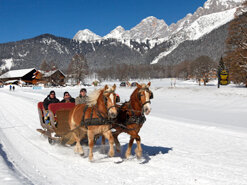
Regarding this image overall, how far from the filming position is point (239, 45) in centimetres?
2652

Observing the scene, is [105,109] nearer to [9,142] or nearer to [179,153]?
[179,153]

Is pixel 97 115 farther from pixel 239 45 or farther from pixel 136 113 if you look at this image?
pixel 239 45

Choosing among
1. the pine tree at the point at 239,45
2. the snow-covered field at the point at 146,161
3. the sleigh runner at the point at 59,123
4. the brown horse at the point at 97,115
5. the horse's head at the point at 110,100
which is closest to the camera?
the snow-covered field at the point at 146,161

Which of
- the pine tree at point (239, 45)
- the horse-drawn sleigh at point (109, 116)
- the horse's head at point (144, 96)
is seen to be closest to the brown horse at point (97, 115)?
the horse-drawn sleigh at point (109, 116)

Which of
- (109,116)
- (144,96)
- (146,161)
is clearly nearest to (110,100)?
(109,116)

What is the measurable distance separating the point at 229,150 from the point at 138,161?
3.31 metres

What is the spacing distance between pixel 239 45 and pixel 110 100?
25.5 meters

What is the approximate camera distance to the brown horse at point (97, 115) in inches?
241

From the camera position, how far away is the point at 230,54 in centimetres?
2780

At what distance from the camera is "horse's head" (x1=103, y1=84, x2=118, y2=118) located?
5.94 metres

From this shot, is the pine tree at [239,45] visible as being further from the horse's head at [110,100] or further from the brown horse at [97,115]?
the horse's head at [110,100]

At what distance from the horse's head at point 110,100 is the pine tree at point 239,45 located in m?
23.6

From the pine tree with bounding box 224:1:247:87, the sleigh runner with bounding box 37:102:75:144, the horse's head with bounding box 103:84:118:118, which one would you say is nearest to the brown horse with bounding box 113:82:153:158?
the horse's head with bounding box 103:84:118:118

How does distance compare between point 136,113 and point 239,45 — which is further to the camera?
point 239,45
